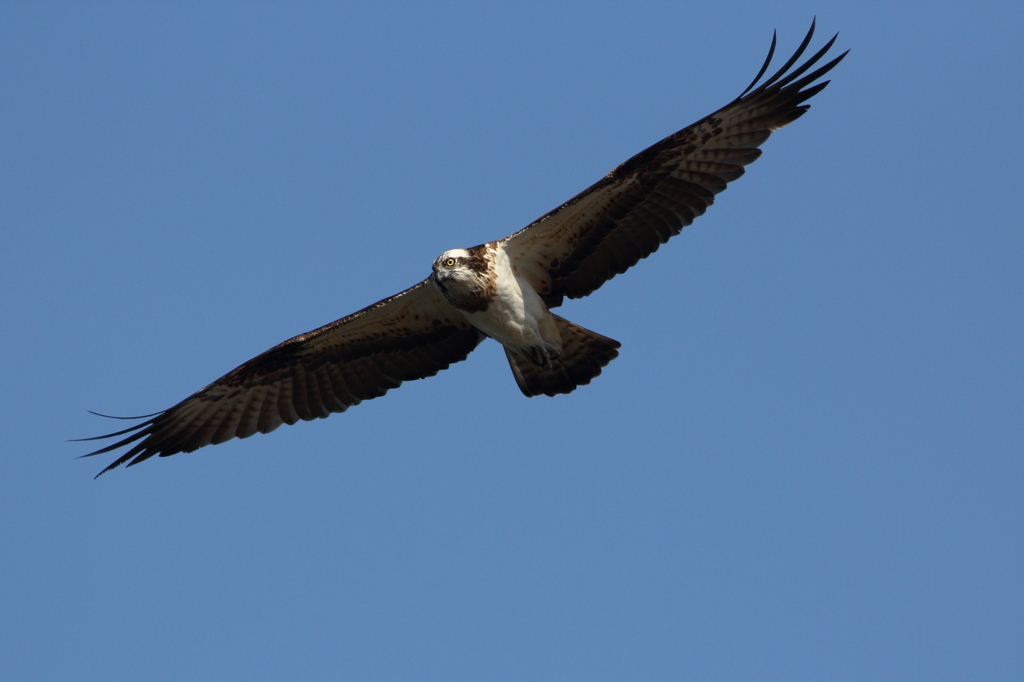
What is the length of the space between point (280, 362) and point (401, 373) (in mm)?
1193

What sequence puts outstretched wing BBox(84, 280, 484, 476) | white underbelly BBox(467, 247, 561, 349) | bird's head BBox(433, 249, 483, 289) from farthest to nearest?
outstretched wing BBox(84, 280, 484, 476) → white underbelly BBox(467, 247, 561, 349) → bird's head BBox(433, 249, 483, 289)

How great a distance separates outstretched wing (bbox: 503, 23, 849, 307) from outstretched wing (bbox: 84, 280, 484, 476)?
1.31m

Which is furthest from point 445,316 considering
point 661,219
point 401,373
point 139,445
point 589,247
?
point 139,445

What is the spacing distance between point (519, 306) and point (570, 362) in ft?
2.79

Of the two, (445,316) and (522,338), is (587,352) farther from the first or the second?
(445,316)

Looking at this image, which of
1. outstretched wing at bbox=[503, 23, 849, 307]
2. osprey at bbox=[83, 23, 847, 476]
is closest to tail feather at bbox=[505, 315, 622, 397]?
osprey at bbox=[83, 23, 847, 476]

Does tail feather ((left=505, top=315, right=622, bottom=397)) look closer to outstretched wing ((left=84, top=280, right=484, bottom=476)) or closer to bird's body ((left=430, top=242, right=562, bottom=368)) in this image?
bird's body ((left=430, top=242, right=562, bottom=368))

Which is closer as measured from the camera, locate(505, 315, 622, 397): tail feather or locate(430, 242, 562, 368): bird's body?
locate(430, 242, 562, 368): bird's body

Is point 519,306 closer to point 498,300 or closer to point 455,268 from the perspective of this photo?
point 498,300

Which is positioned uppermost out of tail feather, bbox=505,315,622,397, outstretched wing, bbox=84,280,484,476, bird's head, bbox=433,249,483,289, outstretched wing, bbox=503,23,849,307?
outstretched wing, bbox=503,23,849,307

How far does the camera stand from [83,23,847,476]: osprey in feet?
30.7

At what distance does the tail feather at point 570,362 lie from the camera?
33.1 ft

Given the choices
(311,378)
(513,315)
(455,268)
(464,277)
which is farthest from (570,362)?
(311,378)

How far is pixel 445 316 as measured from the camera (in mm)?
10375
